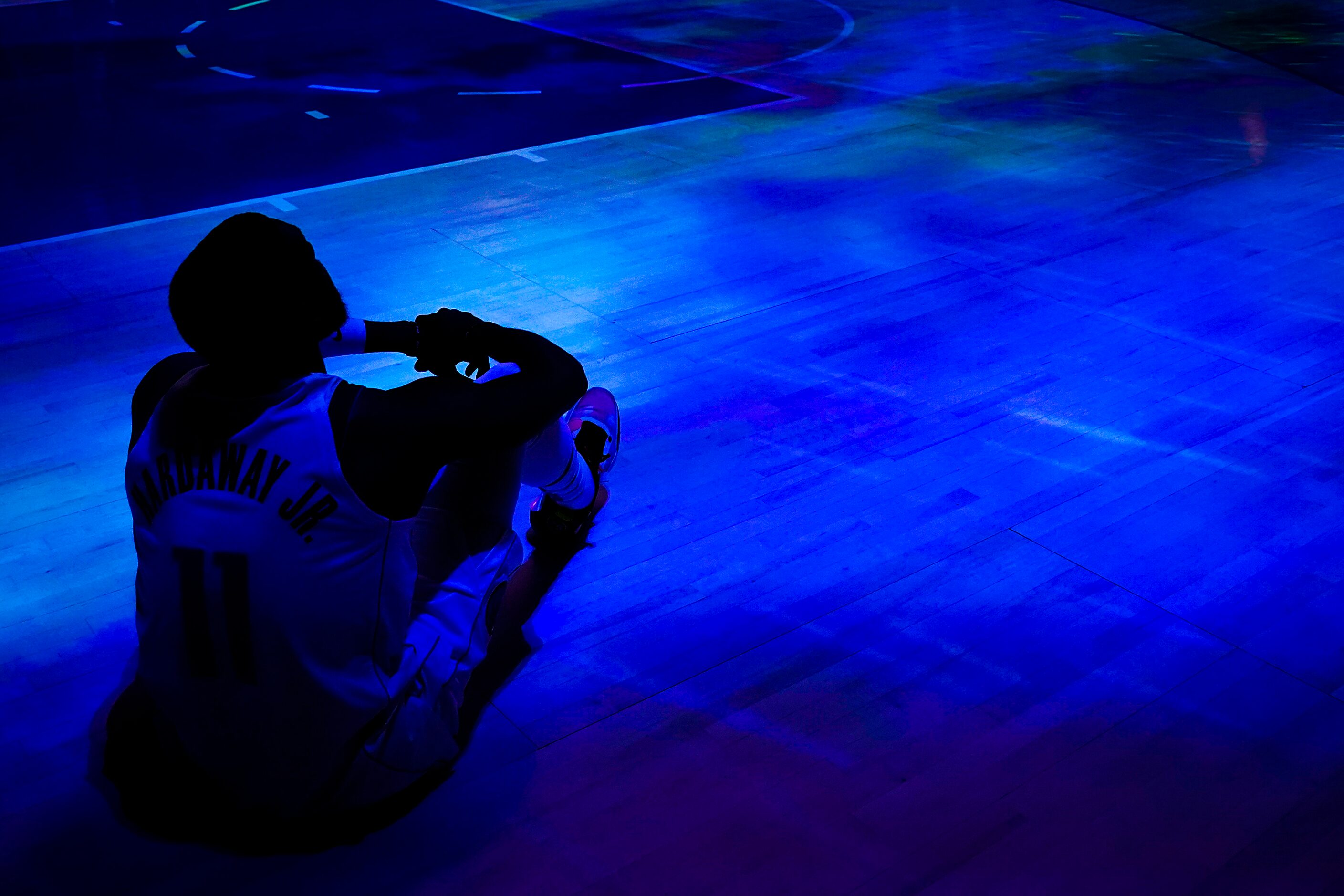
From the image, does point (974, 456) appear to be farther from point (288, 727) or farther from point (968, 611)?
point (288, 727)

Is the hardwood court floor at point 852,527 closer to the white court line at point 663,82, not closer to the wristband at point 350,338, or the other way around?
the wristband at point 350,338

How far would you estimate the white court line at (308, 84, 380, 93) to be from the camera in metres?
6.44

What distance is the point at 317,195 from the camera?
15.7ft

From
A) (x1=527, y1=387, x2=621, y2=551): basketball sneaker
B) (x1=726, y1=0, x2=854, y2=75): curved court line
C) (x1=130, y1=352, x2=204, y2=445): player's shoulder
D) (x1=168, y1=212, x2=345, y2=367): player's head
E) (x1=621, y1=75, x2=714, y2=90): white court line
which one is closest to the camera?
(x1=168, y1=212, x2=345, y2=367): player's head

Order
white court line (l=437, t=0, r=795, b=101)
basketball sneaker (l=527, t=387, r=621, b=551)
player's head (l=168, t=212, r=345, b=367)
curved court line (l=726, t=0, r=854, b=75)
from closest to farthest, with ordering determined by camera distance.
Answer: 1. player's head (l=168, t=212, r=345, b=367)
2. basketball sneaker (l=527, t=387, r=621, b=551)
3. white court line (l=437, t=0, r=795, b=101)
4. curved court line (l=726, t=0, r=854, b=75)

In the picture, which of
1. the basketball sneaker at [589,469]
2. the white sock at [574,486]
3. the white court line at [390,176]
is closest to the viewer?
the white sock at [574,486]

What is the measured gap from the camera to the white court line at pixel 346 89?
6438 millimetres

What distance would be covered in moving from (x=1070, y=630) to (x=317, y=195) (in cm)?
367

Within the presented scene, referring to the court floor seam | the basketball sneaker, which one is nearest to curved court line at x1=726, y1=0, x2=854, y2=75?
the basketball sneaker

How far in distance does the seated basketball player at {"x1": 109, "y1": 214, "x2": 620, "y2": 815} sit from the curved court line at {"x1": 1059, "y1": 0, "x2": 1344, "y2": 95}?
637 centimetres

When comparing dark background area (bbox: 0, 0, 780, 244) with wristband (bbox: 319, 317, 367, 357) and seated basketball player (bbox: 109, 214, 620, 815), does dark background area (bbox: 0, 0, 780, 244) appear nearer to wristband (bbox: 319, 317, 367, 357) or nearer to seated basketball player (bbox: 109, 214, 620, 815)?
wristband (bbox: 319, 317, 367, 357)

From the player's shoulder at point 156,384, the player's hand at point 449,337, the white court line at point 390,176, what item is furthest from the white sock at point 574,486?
the white court line at point 390,176

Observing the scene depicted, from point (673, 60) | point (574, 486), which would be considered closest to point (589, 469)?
point (574, 486)

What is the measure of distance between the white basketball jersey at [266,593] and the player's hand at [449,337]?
0.28m
